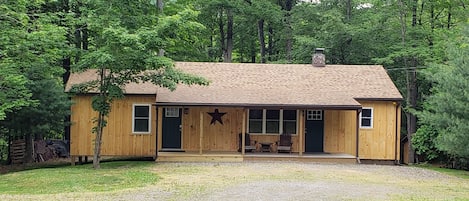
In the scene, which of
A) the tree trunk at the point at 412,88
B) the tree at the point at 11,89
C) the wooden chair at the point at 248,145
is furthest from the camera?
the tree trunk at the point at 412,88

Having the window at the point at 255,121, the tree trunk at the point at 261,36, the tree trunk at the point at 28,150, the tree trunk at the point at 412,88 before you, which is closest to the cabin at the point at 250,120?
the window at the point at 255,121

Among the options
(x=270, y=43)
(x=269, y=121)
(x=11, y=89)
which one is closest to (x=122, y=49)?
(x=11, y=89)

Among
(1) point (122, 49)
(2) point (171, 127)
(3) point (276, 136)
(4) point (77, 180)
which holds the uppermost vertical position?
(1) point (122, 49)

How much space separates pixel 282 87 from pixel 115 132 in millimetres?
6429

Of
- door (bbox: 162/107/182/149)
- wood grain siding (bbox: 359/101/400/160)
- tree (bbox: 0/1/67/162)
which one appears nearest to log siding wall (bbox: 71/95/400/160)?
wood grain siding (bbox: 359/101/400/160)

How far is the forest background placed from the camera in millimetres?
14281

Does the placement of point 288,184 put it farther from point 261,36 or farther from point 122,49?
point 261,36

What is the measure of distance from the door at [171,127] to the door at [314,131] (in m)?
4.81

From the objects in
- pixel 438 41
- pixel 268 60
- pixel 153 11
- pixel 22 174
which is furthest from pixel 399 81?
pixel 22 174

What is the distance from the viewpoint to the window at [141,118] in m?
17.6

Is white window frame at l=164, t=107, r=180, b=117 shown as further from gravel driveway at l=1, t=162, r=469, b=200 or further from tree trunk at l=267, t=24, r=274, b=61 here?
tree trunk at l=267, t=24, r=274, b=61

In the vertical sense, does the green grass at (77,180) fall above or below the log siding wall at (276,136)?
below

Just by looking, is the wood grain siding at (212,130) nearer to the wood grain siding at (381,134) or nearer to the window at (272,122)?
the window at (272,122)

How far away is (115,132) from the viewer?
57.2 ft
